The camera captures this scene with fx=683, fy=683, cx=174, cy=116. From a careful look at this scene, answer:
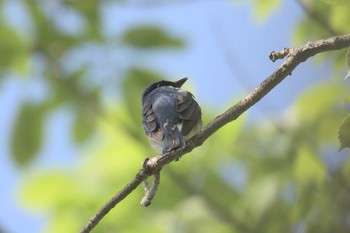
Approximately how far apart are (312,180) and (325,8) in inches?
40.1

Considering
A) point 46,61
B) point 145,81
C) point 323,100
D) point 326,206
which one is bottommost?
point 326,206

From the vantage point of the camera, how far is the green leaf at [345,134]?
1.74 m

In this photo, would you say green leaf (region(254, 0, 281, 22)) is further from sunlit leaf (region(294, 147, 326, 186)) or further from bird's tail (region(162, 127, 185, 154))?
sunlit leaf (region(294, 147, 326, 186))

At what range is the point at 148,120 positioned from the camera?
3172 millimetres

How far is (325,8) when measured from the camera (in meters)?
3.14

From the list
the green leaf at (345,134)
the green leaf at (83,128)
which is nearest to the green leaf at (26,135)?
the green leaf at (83,128)

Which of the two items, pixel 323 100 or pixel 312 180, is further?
pixel 323 100

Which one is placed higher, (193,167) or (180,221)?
(193,167)

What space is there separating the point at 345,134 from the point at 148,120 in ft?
5.03

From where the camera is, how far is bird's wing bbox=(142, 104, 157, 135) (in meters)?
3.11

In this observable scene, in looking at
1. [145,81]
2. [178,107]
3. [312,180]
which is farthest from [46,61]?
[312,180]

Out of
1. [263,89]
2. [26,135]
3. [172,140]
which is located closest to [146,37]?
[26,135]

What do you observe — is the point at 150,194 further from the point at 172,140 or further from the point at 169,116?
the point at 169,116

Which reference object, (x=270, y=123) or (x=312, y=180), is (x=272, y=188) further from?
(x=270, y=123)
